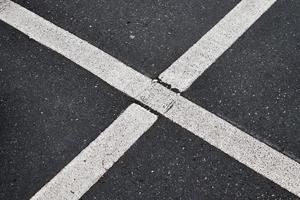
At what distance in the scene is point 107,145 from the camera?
3037 mm

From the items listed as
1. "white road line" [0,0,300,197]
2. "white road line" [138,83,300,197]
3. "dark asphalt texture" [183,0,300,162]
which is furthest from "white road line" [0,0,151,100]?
"dark asphalt texture" [183,0,300,162]

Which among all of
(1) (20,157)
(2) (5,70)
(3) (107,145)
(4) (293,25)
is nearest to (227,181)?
(3) (107,145)

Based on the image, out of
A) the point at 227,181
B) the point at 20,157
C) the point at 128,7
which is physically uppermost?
the point at 128,7

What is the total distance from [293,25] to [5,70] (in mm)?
2581

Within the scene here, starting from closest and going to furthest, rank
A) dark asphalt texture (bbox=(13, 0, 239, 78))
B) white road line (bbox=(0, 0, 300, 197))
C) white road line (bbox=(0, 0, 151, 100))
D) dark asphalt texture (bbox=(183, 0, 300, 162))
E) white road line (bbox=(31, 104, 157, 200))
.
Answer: white road line (bbox=(31, 104, 157, 200)) < white road line (bbox=(0, 0, 300, 197)) < dark asphalt texture (bbox=(183, 0, 300, 162)) < white road line (bbox=(0, 0, 151, 100)) < dark asphalt texture (bbox=(13, 0, 239, 78))

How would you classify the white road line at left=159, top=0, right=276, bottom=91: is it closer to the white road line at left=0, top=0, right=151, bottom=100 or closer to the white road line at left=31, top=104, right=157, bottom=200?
the white road line at left=0, top=0, right=151, bottom=100

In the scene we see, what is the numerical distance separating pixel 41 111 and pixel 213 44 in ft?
5.15

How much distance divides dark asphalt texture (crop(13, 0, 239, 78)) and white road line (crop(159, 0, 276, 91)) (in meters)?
0.06

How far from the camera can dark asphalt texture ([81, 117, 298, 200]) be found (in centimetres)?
283

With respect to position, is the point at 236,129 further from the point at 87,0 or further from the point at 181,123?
the point at 87,0

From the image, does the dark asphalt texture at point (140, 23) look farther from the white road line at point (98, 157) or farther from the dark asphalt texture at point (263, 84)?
the white road line at point (98, 157)

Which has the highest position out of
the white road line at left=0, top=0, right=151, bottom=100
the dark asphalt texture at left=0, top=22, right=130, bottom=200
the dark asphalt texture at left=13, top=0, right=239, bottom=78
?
the dark asphalt texture at left=13, top=0, right=239, bottom=78

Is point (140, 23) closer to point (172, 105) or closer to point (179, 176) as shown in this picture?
point (172, 105)

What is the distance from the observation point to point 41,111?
3262 millimetres
